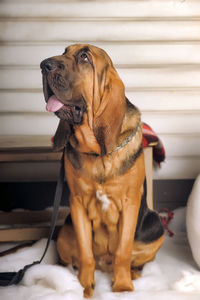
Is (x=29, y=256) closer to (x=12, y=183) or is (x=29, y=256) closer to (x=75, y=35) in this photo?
(x=12, y=183)

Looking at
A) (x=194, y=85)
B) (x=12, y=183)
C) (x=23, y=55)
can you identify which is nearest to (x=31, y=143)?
(x=12, y=183)

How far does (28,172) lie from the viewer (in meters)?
3.10

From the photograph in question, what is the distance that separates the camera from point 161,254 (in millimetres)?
2379

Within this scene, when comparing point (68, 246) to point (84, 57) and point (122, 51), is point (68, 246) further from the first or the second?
point (122, 51)

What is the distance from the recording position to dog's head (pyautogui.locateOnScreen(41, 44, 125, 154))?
155 centimetres

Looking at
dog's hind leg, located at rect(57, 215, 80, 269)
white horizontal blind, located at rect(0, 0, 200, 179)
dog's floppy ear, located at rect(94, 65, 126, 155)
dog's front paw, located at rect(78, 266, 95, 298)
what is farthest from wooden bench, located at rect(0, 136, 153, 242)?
dog's floppy ear, located at rect(94, 65, 126, 155)

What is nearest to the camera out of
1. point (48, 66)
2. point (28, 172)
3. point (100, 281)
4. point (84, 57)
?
point (48, 66)

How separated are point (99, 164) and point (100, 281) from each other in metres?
0.64

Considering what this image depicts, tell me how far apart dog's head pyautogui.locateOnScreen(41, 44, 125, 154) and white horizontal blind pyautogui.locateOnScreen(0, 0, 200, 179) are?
4.42ft

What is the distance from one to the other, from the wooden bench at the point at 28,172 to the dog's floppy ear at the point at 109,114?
0.82 m

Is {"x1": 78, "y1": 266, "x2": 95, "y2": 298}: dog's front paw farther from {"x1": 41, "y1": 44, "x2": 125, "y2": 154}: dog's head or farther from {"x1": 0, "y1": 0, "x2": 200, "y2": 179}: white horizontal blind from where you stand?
{"x1": 0, "y1": 0, "x2": 200, "y2": 179}: white horizontal blind

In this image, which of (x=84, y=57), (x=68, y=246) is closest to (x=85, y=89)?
(x=84, y=57)

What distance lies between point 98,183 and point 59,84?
0.52 m

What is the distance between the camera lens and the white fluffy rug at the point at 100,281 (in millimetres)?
1737
